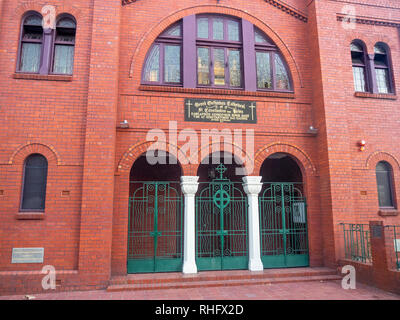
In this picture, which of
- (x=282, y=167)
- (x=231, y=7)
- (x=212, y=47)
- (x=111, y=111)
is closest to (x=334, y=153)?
(x=282, y=167)

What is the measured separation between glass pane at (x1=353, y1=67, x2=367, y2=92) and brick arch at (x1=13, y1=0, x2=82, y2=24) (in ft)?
26.0

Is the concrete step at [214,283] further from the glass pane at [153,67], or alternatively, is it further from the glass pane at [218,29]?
the glass pane at [218,29]

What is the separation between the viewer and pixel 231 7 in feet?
28.1

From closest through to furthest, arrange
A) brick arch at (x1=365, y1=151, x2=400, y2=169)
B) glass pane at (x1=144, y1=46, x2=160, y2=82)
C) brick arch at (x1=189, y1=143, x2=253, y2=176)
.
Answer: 1. brick arch at (x1=189, y1=143, x2=253, y2=176)
2. glass pane at (x1=144, y1=46, x2=160, y2=82)
3. brick arch at (x1=365, y1=151, x2=400, y2=169)

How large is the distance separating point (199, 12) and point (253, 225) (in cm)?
604

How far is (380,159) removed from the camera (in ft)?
27.7

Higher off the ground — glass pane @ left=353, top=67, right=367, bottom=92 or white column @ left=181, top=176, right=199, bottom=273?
glass pane @ left=353, top=67, right=367, bottom=92

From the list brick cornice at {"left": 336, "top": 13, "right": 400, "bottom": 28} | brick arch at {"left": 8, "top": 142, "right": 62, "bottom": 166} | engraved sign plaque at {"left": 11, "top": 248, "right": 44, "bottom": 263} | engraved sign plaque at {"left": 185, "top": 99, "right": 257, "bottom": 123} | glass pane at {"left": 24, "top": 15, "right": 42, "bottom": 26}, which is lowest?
engraved sign plaque at {"left": 11, "top": 248, "right": 44, "bottom": 263}

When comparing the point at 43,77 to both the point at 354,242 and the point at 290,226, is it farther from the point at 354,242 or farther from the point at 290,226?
the point at 354,242

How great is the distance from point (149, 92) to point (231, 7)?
11.6 feet

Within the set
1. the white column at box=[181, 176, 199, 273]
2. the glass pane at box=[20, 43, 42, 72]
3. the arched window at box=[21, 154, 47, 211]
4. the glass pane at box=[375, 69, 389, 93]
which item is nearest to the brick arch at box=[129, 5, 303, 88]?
the glass pane at box=[20, 43, 42, 72]

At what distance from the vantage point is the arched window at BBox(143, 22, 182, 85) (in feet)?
26.4

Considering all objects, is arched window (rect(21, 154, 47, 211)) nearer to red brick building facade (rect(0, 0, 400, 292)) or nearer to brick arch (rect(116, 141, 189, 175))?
red brick building facade (rect(0, 0, 400, 292))

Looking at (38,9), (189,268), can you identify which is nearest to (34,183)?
(189,268)
